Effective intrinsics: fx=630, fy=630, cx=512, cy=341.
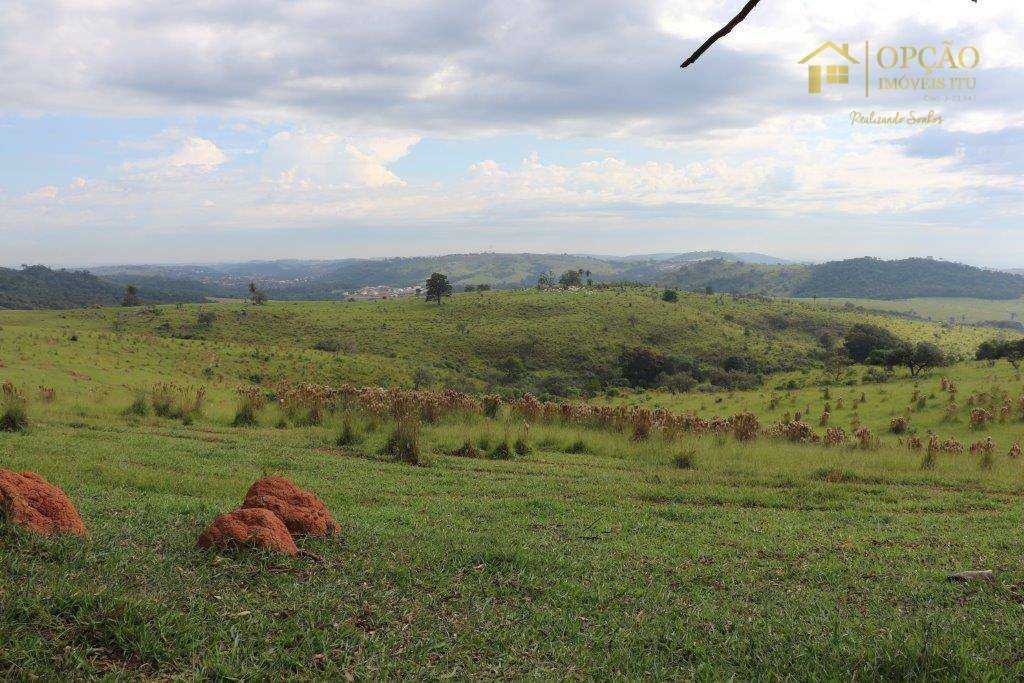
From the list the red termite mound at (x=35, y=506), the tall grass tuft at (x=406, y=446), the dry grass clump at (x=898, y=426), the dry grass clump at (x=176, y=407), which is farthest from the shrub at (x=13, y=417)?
the dry grass clump at (x=898, y=426)

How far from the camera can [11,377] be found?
72.8ft

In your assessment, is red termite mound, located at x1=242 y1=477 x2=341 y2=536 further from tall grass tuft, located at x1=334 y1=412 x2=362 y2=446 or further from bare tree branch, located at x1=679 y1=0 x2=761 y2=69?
tall grass tuft, located at x1=334 y1=412 x2=362 y2=446

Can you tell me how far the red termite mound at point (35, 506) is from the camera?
5.00 meters

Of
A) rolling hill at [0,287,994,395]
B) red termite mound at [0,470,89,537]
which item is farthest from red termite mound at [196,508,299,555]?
rolling hill at [0,287,994,395]

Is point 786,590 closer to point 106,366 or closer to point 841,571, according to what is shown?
point 841,571

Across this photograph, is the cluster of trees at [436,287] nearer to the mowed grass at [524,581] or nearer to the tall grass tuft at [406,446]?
the tall grass tuft at [406,446]

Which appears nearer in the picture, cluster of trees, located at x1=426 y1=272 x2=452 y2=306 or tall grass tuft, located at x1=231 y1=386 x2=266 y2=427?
tall grass tuft, located at x1=231 y1=386 x2=266 y2=427

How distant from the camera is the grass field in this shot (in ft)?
12.8

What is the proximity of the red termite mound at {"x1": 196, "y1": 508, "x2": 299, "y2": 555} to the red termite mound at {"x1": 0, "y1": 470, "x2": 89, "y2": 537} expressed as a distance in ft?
3.41

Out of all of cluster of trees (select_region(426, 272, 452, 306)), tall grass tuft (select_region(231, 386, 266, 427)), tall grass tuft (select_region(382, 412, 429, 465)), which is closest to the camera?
tall grass tuft (select_region(382, 412, 429, 465))

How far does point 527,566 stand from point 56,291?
190132 millimetres

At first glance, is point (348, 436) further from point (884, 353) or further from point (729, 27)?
point (884, 353)

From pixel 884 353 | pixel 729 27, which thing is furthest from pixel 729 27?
pixel 884 353

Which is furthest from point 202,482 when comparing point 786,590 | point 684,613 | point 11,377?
point 11,377
